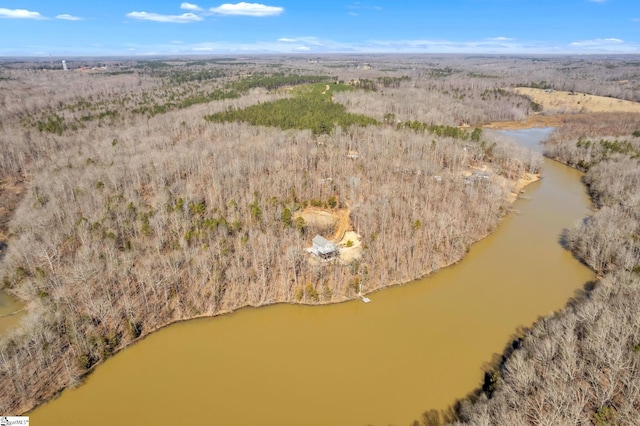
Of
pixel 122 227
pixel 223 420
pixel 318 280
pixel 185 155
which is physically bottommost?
pixel 223 420

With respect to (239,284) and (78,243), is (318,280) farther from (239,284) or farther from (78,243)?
(78,243)

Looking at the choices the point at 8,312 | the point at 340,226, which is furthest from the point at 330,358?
the point at 8,312

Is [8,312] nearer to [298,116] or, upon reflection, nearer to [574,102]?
[298,116]

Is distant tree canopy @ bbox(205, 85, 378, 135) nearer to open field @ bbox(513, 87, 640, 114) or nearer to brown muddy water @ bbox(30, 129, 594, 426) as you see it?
brown muddy water @ bbox(30, 129, 594, 426)

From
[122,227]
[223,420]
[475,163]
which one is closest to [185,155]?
[122,227]

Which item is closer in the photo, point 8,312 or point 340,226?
point 8,312

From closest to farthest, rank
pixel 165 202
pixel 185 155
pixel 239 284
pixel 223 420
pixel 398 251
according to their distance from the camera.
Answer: pixel 223 420, pixel 239 284, pixel 398 251, pixel 165 202, pixel 185 155
